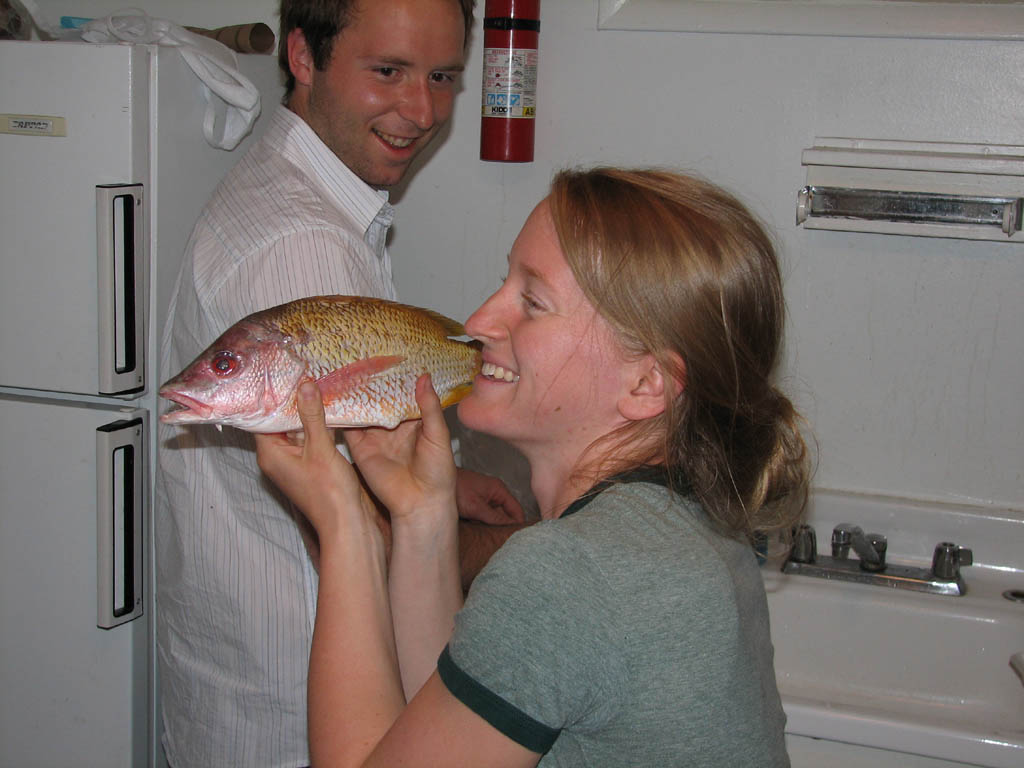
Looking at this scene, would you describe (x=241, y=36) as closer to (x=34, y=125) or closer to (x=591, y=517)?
(x=34, y=125)

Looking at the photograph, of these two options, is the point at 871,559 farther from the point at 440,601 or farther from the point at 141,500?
the point at 141,500

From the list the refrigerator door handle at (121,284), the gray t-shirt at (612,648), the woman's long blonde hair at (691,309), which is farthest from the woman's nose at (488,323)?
the refrigerator door handle at (121,284)

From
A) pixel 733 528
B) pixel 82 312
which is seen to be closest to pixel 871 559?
pixel 733 528

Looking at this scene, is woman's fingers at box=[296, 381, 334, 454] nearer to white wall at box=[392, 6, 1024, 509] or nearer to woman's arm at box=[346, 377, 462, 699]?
woman's arm at box=[346, 377, 462, 699]

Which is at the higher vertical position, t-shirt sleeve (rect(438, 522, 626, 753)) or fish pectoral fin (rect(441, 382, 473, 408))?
fish pectoral fin (rect(441, 382, 473, 408))

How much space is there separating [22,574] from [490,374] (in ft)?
4.35

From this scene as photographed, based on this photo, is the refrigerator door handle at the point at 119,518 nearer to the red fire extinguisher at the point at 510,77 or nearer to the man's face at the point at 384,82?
the man's face at the point at 384,82

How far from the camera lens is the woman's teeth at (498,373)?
109 cm

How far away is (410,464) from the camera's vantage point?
118 cm

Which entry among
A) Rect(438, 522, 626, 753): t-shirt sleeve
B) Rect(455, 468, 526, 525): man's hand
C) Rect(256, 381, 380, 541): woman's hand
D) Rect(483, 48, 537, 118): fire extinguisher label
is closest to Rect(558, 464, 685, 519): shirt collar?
Rect(438, 522, 626, 753): t-shirt sleeve

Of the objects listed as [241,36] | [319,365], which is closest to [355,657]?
[319,365]

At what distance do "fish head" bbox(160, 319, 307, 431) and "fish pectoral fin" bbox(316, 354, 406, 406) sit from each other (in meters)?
0.04

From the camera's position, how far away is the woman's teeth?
42.9 inches

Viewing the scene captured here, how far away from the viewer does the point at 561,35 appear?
219cm
